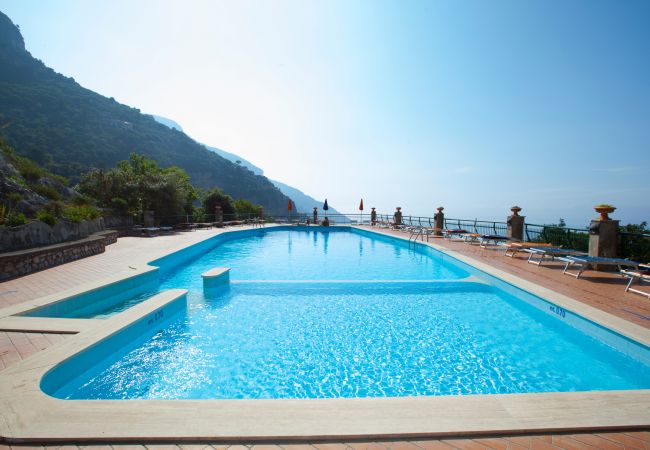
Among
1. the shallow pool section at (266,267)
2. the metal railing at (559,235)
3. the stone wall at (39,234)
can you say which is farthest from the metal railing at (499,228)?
the stone wall at (39,234)

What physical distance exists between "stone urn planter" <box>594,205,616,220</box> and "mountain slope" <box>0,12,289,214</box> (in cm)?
3755

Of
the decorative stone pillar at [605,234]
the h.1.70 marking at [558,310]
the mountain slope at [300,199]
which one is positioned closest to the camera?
the h.1.70 marking at [558,310]

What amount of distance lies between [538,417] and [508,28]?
517 inches

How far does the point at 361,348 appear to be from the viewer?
427cm

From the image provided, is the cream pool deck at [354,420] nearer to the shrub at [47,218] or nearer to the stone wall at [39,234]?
the stone wall at [39,234]

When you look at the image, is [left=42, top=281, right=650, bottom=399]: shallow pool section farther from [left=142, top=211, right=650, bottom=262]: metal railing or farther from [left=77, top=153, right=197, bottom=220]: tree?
[left=77, top=153, right=197, bottom=220]: tree

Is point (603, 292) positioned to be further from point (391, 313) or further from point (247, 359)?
point (247, 359)

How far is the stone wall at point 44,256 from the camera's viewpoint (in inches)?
241

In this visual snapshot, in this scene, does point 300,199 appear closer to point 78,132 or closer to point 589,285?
point 78,132

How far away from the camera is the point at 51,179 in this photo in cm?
1527

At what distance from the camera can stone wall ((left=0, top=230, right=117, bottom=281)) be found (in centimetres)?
613

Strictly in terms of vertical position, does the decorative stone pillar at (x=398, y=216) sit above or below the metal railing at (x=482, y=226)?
above

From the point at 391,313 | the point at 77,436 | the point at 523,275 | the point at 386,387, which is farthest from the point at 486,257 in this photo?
the point at 77,436

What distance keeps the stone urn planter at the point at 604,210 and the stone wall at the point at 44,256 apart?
13136mm
